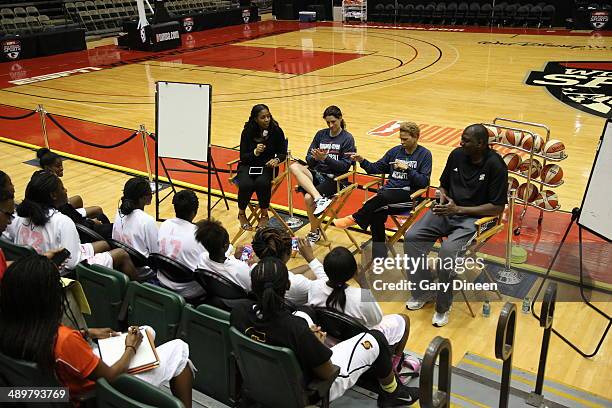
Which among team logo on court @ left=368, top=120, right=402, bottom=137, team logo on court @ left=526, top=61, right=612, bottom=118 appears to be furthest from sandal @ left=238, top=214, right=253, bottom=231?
team logo on court @ left=526, top=61, right=612, bottom=118

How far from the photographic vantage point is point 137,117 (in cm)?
1162

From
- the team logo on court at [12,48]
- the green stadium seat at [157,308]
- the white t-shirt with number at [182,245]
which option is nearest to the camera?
the green stadium seat at [157,308]

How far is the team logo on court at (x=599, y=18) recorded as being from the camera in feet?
65.0

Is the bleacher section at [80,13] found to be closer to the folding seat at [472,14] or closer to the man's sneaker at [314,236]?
the folding seat at [472,14]

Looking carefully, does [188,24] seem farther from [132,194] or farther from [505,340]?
[505,340]

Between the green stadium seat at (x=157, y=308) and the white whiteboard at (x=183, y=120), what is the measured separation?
300 cm

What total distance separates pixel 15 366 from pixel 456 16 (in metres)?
22.8

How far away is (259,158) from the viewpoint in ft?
21.6

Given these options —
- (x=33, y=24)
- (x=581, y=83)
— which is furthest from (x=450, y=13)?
(x=33, y=24)

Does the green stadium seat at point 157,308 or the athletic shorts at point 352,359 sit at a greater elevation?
the green stadium seat at point 157,308

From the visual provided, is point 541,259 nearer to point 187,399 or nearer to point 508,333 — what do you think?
point 508,333

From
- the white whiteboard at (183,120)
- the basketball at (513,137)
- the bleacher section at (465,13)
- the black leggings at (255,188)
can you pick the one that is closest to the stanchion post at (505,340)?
the basketball at (513,137)

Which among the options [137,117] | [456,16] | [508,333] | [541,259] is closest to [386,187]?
[541,259]

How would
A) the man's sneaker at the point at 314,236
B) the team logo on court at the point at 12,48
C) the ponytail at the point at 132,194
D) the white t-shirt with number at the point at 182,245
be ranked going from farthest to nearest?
the team logo on court at the point at 12,48, the man's sneaker at the point at 314,236, the ponytail at the point at 132,194, the white t-shirt with number at the point at 182,245
